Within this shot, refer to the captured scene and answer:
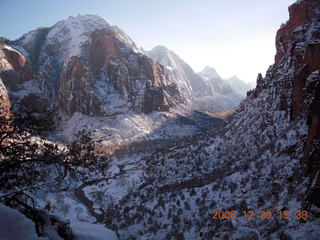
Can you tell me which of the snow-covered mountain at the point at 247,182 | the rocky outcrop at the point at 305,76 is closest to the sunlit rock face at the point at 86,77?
the snow-covered mountain at the point at 247,182

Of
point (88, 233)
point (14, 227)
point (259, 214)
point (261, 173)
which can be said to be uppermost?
point (14, 227)

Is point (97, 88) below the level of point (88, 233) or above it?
above

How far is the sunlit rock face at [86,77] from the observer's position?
146 m

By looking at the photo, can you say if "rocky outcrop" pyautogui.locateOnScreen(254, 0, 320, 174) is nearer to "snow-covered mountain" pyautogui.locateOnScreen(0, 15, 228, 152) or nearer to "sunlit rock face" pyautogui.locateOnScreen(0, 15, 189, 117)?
"snow-covered mountain" pyautogui.locateOnScreen(0, 15, 228, 152)

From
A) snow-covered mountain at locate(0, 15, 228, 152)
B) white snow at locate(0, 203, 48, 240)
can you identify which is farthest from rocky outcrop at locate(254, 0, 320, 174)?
snow-covered mountain at locate(0, 15, 228, 152)

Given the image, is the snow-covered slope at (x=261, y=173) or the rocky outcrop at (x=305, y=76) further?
the rocky outcrop at (x=305, y=76)

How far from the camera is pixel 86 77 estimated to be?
506ft

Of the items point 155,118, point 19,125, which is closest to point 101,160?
point 19,125

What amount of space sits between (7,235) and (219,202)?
1931cm

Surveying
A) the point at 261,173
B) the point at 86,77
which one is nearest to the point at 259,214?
the point at 261,173

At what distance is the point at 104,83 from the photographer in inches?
6329

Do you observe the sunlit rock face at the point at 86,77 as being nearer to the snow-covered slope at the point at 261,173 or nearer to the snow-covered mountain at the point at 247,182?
the snow-covered mountain at the point at 247,182

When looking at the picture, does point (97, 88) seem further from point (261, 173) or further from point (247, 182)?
point (261, 173)

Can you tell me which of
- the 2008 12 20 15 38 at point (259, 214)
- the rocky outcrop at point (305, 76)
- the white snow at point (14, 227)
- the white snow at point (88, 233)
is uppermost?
the rocky outcrop at point (305, 76)
